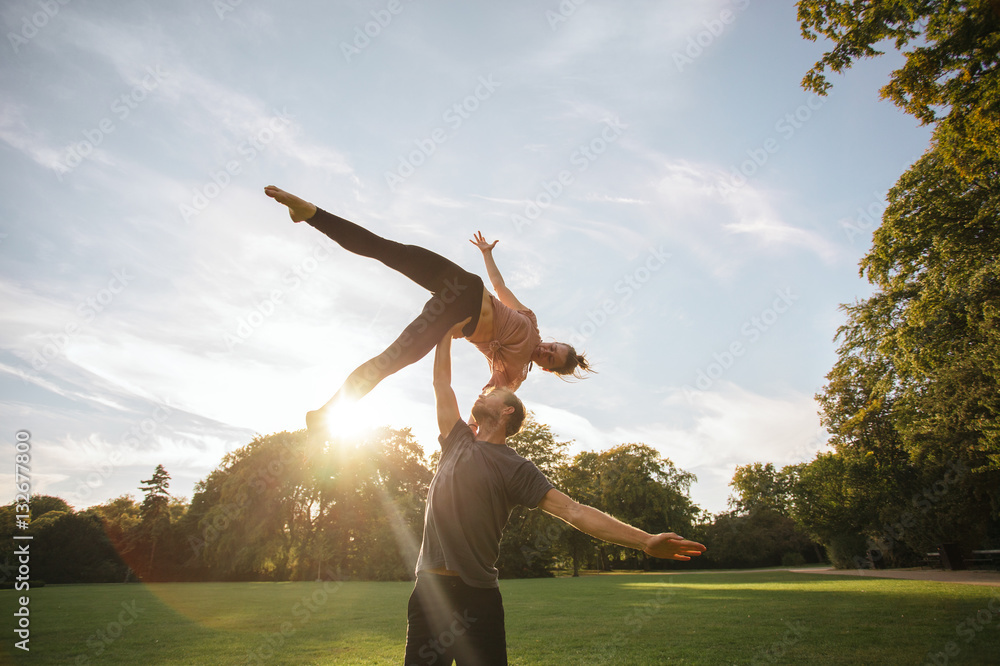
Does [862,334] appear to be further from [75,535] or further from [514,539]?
[75,535]

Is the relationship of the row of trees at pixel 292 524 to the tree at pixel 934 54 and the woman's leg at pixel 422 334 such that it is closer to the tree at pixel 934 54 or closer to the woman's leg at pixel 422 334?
the tree at pixel 934 54

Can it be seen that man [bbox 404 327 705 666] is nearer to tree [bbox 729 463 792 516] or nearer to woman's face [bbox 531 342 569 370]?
woman's face [bbox 531 342 569 370]

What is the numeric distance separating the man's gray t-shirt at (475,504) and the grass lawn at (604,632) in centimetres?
471

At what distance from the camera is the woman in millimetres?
3586

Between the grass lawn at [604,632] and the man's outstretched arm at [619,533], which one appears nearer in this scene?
the man's outstretched arm at [619,533]

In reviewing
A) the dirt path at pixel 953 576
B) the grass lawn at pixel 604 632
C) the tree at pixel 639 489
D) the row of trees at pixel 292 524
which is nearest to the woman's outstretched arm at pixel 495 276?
the grass lawn at pixel 604 632

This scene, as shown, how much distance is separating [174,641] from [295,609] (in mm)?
5404

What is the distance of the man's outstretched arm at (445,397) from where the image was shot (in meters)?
3.50

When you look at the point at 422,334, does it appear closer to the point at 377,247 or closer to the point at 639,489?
the point at 377,247

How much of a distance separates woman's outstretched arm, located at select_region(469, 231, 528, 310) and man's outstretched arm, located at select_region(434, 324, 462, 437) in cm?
137

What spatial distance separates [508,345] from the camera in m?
4.30
